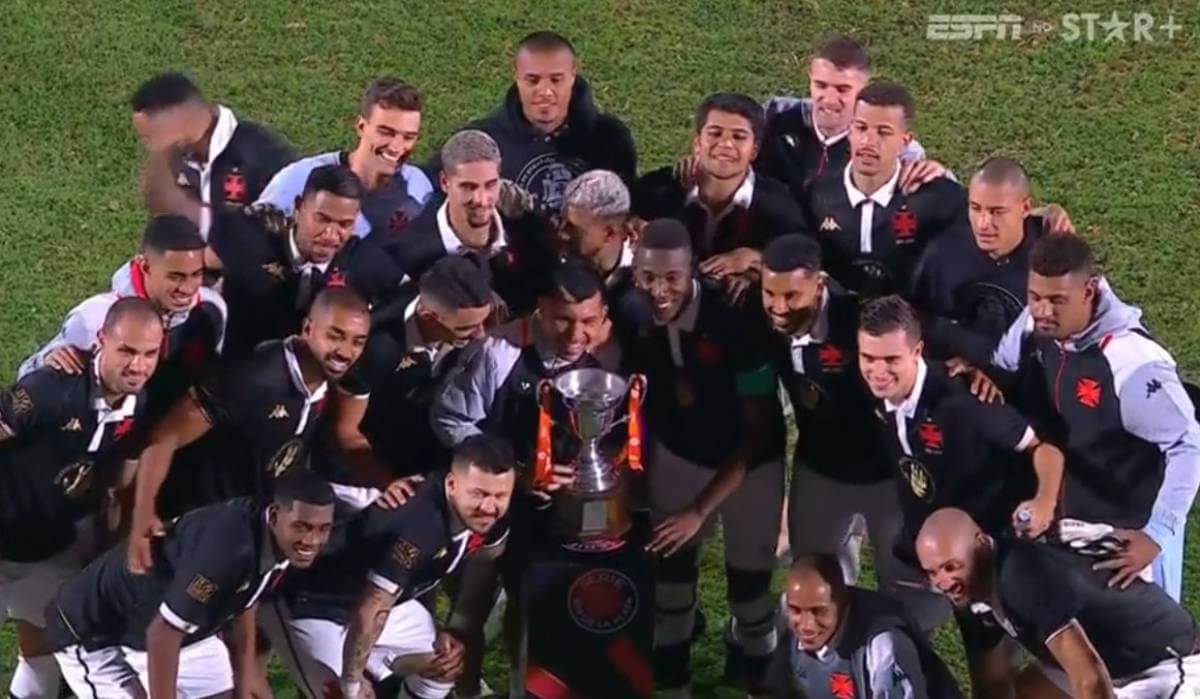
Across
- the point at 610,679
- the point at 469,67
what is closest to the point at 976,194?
the point at 610,679

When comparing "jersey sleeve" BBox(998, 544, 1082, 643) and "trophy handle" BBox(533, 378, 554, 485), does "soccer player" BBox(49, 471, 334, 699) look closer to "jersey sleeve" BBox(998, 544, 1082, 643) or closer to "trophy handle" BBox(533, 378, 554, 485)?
"trophy handle" BBox(533, 378, 554, 485)

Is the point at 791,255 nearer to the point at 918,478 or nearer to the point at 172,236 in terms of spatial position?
the point at 918,478

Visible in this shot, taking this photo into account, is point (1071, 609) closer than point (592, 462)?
Yes

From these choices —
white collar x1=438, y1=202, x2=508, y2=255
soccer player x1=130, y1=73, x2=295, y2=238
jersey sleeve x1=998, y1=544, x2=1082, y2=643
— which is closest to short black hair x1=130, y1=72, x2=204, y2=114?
soccer player x1=130, y1=73, x2=295, y2=238

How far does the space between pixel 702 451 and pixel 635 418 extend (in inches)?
14.1

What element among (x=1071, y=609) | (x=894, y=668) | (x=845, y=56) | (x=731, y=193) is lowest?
(x=894, y=668)

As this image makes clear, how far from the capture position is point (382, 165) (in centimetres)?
699

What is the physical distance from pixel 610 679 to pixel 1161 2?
17.7 ft

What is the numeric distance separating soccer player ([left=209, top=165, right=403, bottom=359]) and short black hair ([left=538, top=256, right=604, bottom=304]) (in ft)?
1.74

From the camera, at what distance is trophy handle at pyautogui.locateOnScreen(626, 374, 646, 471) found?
648cm

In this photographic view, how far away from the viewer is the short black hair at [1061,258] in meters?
6.11

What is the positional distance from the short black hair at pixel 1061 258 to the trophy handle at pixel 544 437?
140cm

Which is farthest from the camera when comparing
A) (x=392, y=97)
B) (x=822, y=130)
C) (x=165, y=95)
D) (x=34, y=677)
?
(x=822, y=130)

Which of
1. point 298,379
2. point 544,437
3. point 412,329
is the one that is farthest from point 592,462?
point 298,379
